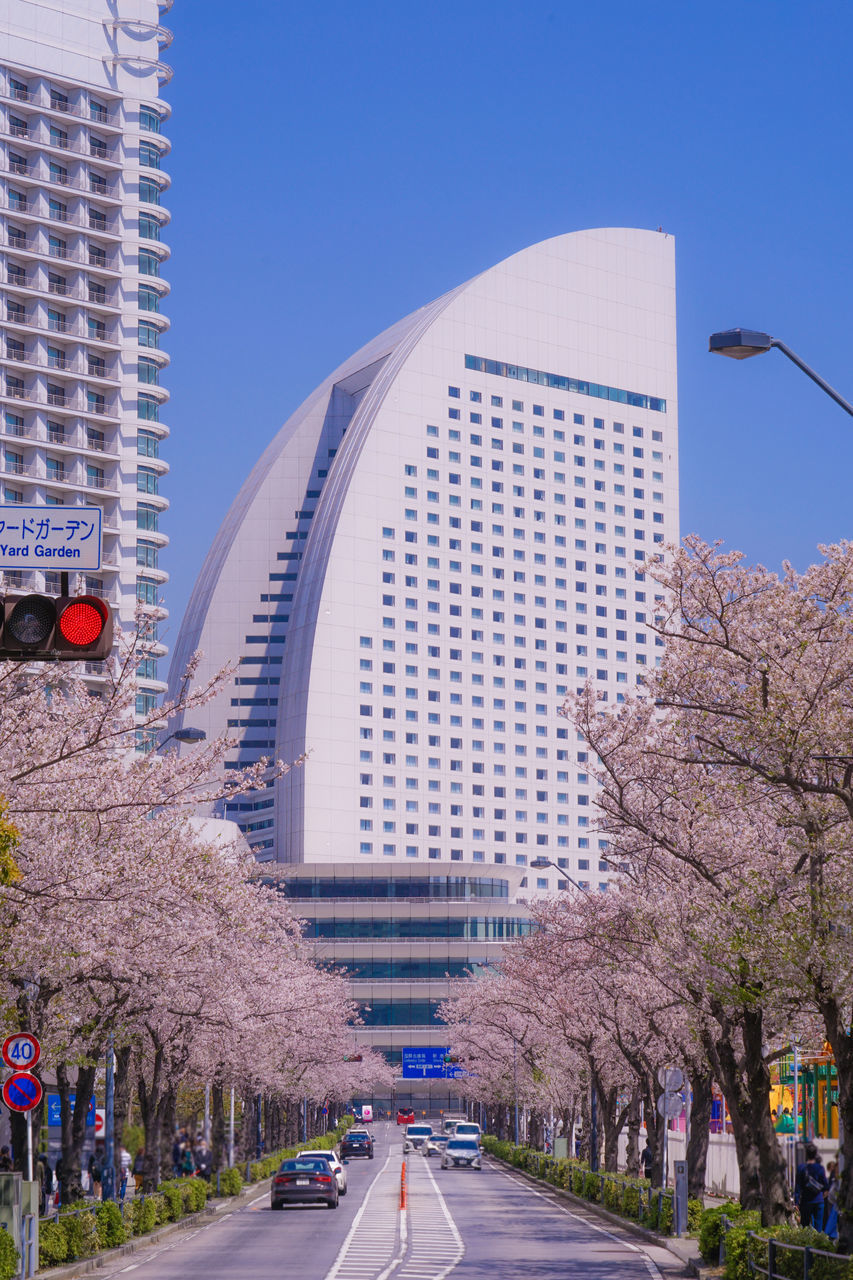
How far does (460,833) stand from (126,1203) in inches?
5871

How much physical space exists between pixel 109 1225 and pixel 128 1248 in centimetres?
133

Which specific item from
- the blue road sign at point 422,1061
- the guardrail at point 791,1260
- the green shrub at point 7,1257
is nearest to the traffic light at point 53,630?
the guardrail at point 791,1260

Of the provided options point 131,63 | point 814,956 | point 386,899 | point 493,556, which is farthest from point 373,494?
point 814,956

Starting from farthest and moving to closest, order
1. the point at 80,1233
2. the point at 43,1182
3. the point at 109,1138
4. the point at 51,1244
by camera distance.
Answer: the point at 43,1182, the point at 109,1138, the point at 80,1233, the point at 51,1244

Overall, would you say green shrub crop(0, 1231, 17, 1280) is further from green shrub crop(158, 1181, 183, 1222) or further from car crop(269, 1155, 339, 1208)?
car crop(269, 1155, 339, 1208)

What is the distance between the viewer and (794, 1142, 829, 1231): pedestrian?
91.9ft

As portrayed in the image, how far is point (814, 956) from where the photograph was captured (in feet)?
65.2

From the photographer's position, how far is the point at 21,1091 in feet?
75.8

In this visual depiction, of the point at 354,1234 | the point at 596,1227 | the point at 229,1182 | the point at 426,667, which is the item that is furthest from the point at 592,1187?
the point at 426,667

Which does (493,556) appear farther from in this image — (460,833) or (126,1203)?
(126,1203)

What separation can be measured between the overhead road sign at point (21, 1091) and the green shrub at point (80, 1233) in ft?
19.7

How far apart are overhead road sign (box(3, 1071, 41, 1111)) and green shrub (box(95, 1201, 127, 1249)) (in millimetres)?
8758

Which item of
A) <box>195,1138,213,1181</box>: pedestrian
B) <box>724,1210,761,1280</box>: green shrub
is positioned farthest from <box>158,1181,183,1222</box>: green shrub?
<box>724,1210,761,1280</box>: green shrub

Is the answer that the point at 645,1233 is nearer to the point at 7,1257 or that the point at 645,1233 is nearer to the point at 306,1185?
the point at 306,1185
